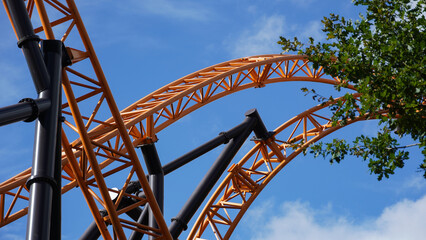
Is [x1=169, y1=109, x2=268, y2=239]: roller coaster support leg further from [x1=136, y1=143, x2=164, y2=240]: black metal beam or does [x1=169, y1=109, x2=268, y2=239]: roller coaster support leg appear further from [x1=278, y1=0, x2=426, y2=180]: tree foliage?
[x1=278, y1=0, x2=426, y2=180]: tree foliage

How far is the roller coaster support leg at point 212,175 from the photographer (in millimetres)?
18703

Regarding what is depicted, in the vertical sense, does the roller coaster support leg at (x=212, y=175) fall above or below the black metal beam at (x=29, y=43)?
above

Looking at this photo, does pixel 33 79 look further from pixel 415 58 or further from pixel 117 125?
pixel 415 58

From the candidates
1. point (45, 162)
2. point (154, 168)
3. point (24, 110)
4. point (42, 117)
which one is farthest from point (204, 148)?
point (24, 110)

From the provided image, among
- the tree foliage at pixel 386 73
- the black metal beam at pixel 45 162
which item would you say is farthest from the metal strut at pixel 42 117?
the tree foliage at pixel 386 73

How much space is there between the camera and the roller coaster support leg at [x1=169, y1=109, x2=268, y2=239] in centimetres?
1870

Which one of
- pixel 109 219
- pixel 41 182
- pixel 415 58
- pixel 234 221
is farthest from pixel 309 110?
pixel 41 182

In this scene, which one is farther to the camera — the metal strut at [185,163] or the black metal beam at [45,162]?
the metal strut at [185,163]

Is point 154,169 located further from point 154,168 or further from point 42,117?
point 42,117

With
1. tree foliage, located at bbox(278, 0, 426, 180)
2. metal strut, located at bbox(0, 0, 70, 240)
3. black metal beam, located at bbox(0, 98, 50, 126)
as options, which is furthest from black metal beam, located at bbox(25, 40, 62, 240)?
tree foliage, located at bbox(278, 0, 426, 180)

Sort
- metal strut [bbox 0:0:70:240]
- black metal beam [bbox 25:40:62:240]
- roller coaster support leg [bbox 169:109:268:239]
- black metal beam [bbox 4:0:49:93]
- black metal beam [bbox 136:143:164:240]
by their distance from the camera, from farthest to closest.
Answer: roller coaster support leg [bbox 169:109:268:239] → black metal beam [bbox 136:143:164:240] → black metal beam [bbox 4:0:49:93] → metal strut [bbox 0:0:70:240] → black metal beam [bbox 25:40:62:240]

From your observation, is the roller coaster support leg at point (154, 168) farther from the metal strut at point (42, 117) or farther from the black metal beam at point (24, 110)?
the black metal beam at point (24, 110)

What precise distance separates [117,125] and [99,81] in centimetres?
98

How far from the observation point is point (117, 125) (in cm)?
1384
